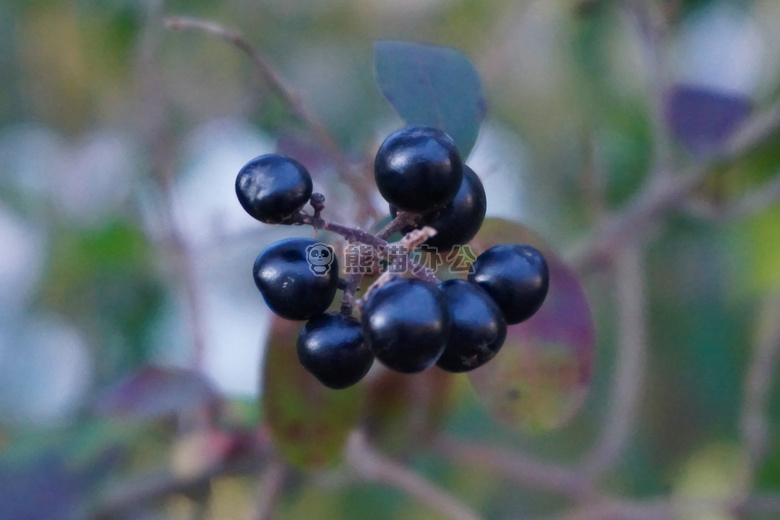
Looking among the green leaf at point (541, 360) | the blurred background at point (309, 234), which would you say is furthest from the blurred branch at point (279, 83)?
the green leaf at point (541, 360)

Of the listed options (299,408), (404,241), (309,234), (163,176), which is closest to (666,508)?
(299,408)

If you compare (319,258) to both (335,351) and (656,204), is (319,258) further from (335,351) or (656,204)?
(656,204)

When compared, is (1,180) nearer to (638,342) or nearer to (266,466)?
(266,466)

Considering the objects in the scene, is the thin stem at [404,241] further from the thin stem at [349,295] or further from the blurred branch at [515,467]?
the blurred branch at [515,467]

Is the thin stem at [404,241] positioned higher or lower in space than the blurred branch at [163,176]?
lower

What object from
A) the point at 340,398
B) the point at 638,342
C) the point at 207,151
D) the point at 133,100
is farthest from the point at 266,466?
the point at 133,100

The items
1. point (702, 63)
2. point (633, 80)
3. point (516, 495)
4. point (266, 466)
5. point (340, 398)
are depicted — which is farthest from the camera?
point (516, 495)

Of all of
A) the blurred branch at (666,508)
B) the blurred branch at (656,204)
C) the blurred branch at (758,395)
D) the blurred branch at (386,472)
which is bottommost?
the blurred branch at (386,472)

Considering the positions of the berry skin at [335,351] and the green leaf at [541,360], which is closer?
the berry skin at [335,351]
